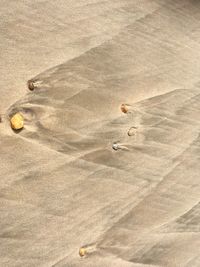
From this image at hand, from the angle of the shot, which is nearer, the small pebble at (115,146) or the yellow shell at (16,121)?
the yellow shell at (16,121)

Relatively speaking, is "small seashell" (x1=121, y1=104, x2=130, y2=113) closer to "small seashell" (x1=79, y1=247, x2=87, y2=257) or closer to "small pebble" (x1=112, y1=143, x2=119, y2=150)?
"small pebble" (x1=112, y1=143, x2=119, y2=150)

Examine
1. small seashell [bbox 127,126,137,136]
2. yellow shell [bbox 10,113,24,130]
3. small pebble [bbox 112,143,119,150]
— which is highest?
yellow shell [bbox 10,113,24,130]

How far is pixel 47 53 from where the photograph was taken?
0.64 meters

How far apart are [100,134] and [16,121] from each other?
147 mm

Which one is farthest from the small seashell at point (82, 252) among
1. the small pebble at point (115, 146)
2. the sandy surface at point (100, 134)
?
the small pebble at point (115, 146)

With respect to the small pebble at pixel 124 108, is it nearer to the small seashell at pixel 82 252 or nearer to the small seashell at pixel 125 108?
the small seashell at pixel 125 108

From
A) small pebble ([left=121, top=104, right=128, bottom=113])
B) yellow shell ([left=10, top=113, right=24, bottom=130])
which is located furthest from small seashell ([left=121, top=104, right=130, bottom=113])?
yellow shell ([left=10, top=113, right=24, bottom=130])

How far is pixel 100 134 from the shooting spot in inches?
27.7

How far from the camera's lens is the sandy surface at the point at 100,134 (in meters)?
0.62

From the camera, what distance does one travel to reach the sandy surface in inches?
24.5

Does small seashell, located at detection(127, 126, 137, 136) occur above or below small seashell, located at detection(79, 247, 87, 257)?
above

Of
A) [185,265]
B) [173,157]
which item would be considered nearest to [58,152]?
[173,157]

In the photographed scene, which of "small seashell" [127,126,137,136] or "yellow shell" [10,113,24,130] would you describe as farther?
"small seashell" [127,126,137,136]

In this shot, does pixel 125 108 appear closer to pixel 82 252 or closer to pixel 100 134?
pixel 100 134
